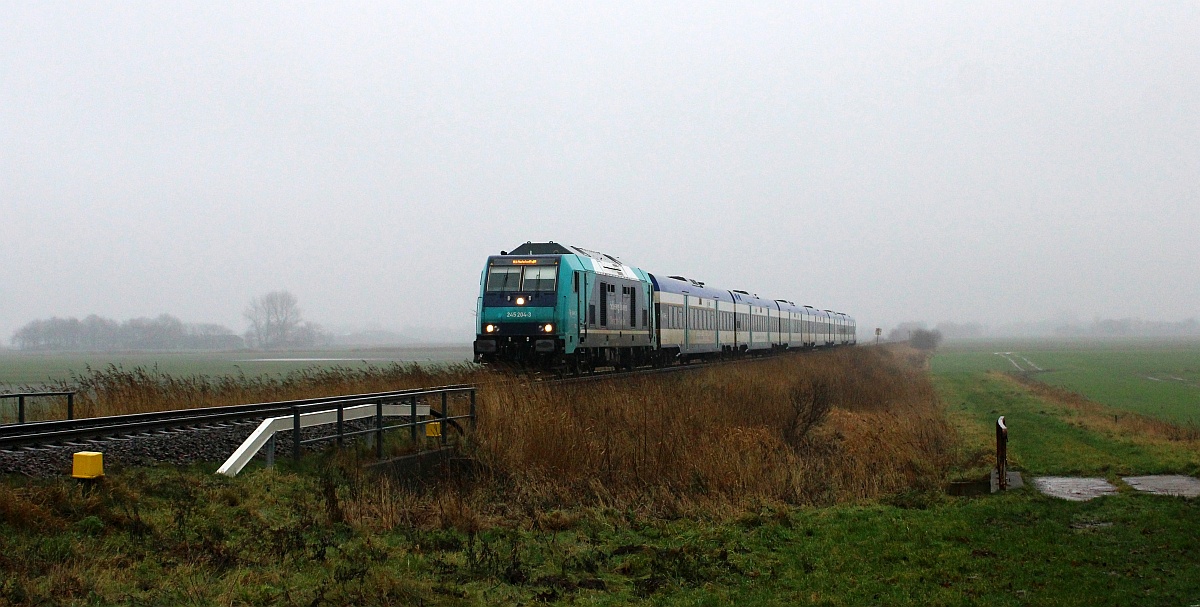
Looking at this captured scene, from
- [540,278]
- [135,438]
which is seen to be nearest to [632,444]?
[135,438]

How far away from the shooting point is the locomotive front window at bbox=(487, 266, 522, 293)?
27547 mm

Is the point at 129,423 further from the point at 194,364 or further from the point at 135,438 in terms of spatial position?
the point at 194,364

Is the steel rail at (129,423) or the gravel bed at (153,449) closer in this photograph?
the gravel bed at (153,449)

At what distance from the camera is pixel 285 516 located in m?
11.0

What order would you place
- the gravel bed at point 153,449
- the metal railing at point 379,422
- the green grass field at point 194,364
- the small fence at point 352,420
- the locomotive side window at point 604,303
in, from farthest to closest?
the green grass field at point 194,364, the locomotive side window at point 604,303, the metal railing at point 379,422, the small fence at point 352,420, the gravel bed at point 153,449

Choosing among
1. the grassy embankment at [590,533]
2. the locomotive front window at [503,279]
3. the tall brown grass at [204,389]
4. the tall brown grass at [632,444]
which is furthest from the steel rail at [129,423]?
the locomotive front window at [503,279]

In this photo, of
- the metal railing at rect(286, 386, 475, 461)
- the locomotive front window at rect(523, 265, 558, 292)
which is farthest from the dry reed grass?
the locomotive front window at rect(523, 265, 558, 292)

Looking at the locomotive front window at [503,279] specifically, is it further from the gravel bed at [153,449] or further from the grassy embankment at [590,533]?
the gravel bed at [153,449]

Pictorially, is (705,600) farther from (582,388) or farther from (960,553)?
(582,388)

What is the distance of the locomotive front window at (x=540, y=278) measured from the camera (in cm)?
2698

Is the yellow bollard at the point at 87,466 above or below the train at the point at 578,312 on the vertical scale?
below

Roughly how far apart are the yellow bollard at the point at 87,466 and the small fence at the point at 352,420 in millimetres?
1826

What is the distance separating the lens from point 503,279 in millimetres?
27812

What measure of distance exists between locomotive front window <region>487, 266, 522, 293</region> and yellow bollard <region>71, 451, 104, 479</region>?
57.6 ft
